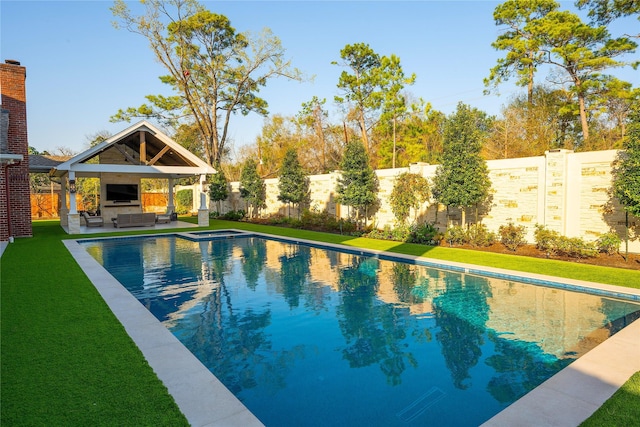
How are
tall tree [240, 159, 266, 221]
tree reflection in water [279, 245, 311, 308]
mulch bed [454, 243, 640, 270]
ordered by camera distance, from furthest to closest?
1. tall tree [240, 159, 266, 221]
2. mulch bed [454, 243, 640, 270]
3. tree reflection in water [279, 245, 311, 308]

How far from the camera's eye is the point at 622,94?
1916 cm

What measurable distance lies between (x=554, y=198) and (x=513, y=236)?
1.63m

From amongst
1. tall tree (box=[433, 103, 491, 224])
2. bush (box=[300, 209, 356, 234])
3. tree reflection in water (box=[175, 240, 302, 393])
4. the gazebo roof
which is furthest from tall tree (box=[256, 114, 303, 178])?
tree reflection in water (box=[175, 240, 302, 393])

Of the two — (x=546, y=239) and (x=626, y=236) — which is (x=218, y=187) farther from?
(x=626, y=236)

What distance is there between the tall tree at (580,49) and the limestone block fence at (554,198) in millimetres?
11020

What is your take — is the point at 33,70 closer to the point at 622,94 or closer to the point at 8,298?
the point at 8,298

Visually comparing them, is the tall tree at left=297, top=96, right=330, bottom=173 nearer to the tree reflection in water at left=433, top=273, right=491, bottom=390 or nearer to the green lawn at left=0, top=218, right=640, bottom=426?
the tree reflection in water at left=433, top=273, right=491, bottom=390

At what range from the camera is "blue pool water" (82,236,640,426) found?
3.86 meters

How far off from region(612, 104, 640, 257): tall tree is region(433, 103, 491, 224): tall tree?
370cm

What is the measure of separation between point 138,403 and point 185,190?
31213mm

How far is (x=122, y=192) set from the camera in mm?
21484

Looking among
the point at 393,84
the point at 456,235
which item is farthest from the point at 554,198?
the point at 393,84

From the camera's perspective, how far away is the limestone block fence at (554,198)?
10.3 metres

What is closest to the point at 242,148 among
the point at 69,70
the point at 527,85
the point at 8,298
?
the point at 69,70
